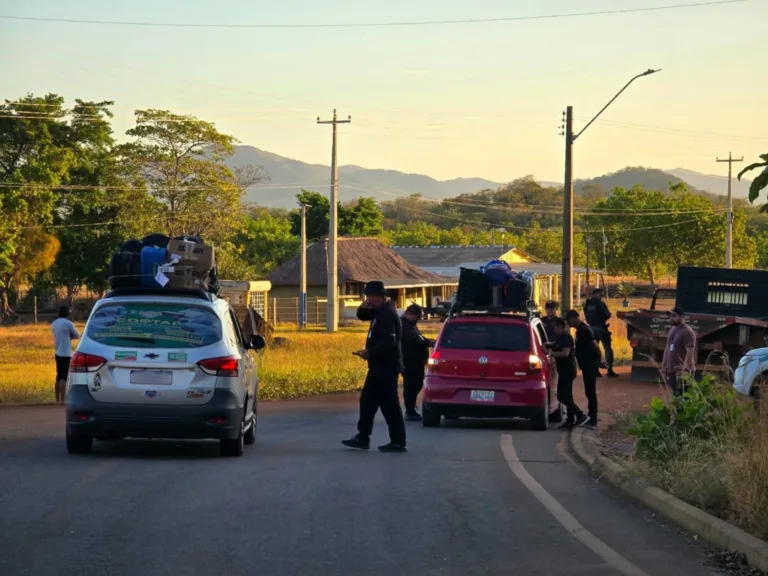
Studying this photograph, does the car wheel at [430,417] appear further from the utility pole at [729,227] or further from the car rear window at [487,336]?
the utility pole at [729,227]

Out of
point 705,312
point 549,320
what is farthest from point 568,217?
point 549,320

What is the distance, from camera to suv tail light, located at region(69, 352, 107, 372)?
39.7ft

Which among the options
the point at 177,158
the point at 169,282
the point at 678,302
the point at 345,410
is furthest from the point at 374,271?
the point at 169,282

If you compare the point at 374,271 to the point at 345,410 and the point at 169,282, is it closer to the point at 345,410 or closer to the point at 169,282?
the point at 345,410

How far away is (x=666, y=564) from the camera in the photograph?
7.79 m

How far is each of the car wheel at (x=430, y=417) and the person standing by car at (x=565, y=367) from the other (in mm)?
1821

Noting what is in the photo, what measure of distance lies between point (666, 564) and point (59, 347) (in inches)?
571

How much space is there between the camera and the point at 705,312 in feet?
86.1

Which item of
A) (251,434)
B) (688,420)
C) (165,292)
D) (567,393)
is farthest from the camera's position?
(567,393)

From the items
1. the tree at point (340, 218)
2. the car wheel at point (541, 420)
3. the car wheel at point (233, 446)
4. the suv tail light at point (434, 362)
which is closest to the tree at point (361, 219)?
the tree at point (340, 218)

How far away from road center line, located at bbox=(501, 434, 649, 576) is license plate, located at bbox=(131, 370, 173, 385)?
11.9 feet

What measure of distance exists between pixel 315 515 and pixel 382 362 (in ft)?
14.4

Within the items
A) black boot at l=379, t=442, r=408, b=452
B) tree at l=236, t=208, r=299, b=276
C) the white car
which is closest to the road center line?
black boot at l=379, t=442, r=408, b=452

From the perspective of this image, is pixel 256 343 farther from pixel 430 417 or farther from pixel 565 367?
pixel 565 367
